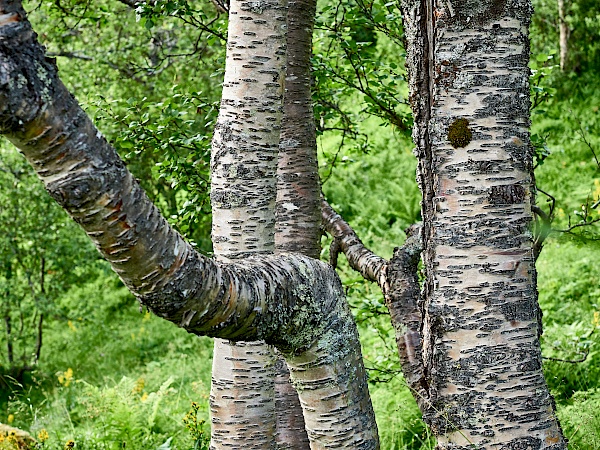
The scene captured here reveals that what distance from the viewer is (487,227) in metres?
2.21

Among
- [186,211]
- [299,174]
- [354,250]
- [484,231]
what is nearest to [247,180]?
[484,231]

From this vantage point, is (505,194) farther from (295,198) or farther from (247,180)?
(295,198)

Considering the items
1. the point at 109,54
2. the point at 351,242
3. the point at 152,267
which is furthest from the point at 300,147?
the point at 109,54

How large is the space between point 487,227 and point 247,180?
0.78 m

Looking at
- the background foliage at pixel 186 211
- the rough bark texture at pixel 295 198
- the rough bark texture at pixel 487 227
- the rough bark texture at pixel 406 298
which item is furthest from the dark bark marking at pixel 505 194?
the background foliage at pixel 186 211

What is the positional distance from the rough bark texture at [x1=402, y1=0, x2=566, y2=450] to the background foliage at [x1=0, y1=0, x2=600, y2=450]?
1.45 meters

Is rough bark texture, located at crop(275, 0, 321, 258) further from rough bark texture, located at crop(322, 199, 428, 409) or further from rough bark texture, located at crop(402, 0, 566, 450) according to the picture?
rough bark texture, located at crop(402, 0, 566, 450)

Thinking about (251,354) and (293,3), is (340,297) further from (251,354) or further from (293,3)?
(293,3)

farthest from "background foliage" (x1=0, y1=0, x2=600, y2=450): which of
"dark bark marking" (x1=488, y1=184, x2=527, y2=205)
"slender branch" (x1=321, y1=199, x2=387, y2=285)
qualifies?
"dark bark marking" (x1=488, y1=184, x2=527, y2=205)

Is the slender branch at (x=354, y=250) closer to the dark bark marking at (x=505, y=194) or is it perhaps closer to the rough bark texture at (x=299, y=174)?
the rough bark texture at (x=299, y=174)

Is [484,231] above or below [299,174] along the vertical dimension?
below

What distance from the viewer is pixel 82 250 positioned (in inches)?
352

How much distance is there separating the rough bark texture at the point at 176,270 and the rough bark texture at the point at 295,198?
4.63 ft

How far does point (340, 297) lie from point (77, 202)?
0.87 m
